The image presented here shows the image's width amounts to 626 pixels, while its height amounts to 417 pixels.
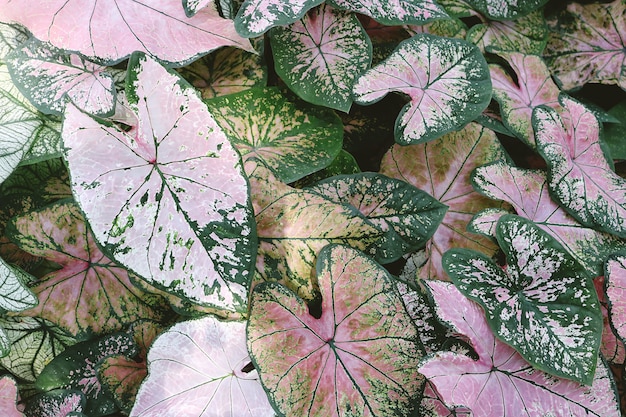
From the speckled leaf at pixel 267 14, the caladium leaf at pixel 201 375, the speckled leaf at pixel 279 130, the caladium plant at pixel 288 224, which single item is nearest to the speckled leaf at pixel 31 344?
the caladium plant at pixel 288 224

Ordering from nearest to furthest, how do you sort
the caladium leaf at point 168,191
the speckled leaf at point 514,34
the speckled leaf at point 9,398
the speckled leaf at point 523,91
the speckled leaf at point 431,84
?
1. the caladium leaf at point 168,191
2. the speckled leaf at point 9,398
3. the speckled leaf at point 431,84
4. the speckled leaf at point 523,91
5. the speckled leaf at point 514,34

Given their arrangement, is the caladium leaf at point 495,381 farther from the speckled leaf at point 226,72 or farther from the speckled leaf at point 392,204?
the speckled leaf at point 226,72

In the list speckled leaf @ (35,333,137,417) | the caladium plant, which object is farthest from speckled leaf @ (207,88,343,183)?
speckled leaf @ (35,333,137,417)

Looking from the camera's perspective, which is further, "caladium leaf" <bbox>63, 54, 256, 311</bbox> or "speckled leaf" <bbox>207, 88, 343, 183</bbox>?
"speckled leaf" <bbox>207, 88, 343, 183</bbox>

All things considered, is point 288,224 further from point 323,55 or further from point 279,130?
point 323,55

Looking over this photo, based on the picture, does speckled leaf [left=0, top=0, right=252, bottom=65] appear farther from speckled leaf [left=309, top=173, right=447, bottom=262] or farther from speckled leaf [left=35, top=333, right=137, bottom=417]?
speckled leaf [left=35, top=333, right=137, bottom=417]
